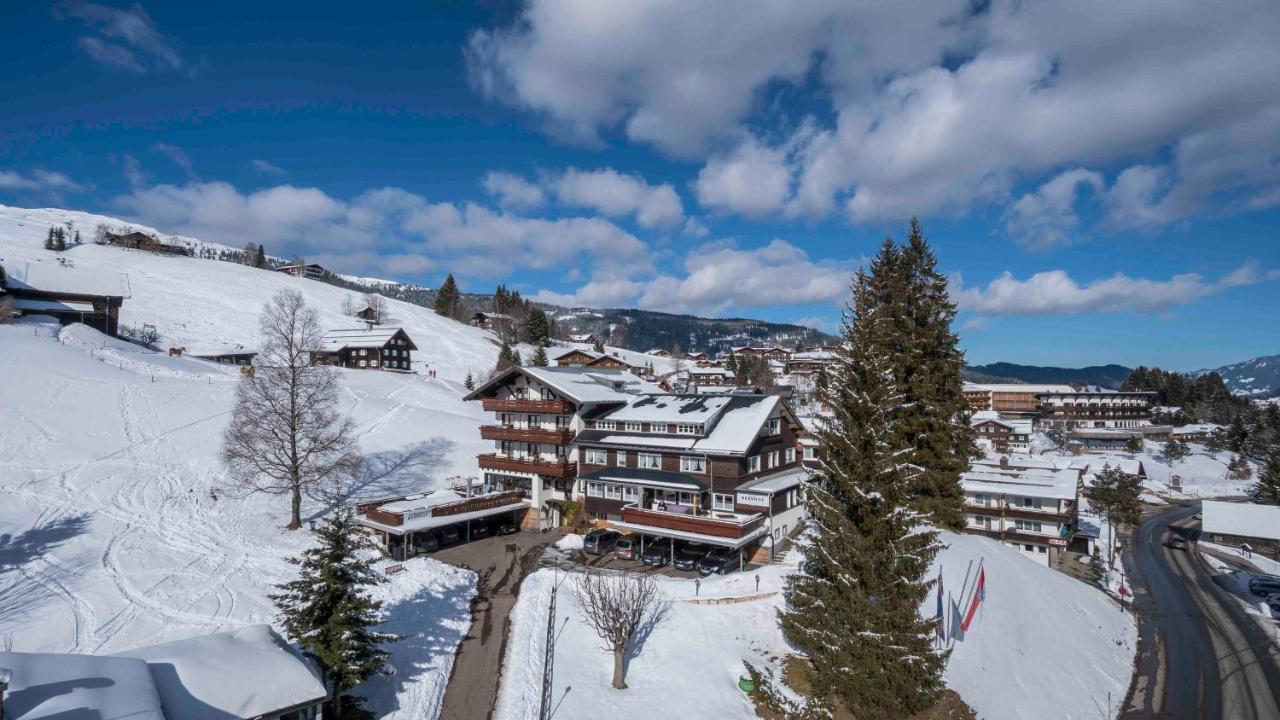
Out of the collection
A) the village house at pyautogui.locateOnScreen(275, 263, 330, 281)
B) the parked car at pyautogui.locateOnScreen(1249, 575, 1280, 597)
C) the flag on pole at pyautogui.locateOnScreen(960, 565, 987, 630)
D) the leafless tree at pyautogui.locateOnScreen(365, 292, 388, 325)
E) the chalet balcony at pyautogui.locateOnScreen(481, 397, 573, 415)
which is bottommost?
the parked car at pyautogui.locateOnScreen(1249, 575, 1280, 597)

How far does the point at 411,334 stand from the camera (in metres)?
121

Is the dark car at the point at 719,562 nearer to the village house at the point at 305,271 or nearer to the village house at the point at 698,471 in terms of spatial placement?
the village house at the point at 698,471

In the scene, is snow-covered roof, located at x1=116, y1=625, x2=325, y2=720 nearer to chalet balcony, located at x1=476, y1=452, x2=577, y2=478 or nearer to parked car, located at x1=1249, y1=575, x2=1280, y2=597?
chalet balcony, located at x1=476, y1=452, x2=577, y2=478

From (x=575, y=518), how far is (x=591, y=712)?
19966 millimetres

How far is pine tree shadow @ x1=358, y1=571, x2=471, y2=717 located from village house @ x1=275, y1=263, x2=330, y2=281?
159 meters

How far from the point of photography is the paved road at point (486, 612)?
20.9 metres

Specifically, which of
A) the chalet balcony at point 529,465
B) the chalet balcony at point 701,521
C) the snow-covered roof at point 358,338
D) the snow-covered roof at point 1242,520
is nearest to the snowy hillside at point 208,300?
the snow-covered roof at point 358,338

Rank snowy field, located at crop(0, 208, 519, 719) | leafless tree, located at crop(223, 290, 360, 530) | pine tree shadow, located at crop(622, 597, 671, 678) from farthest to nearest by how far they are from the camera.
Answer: leafless tree, located at crop(223, 290, 360, 530)
pine tree shadow, located at crop(622, 597, 671, 678)
snowy field, located at crop(0, 208, 519, 719)

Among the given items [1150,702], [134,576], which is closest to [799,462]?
[1150,702]

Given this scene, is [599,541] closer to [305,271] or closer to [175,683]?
[175,683]

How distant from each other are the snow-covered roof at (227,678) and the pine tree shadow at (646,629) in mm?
12256

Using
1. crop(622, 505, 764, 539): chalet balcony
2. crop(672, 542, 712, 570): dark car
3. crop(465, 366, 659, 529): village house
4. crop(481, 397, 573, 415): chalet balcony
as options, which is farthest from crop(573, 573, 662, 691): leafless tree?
crop(481, 397, 573, 415): chalet balcony

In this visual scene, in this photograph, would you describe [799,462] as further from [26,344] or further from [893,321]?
[26,344]

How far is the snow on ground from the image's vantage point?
21938 millimetres
